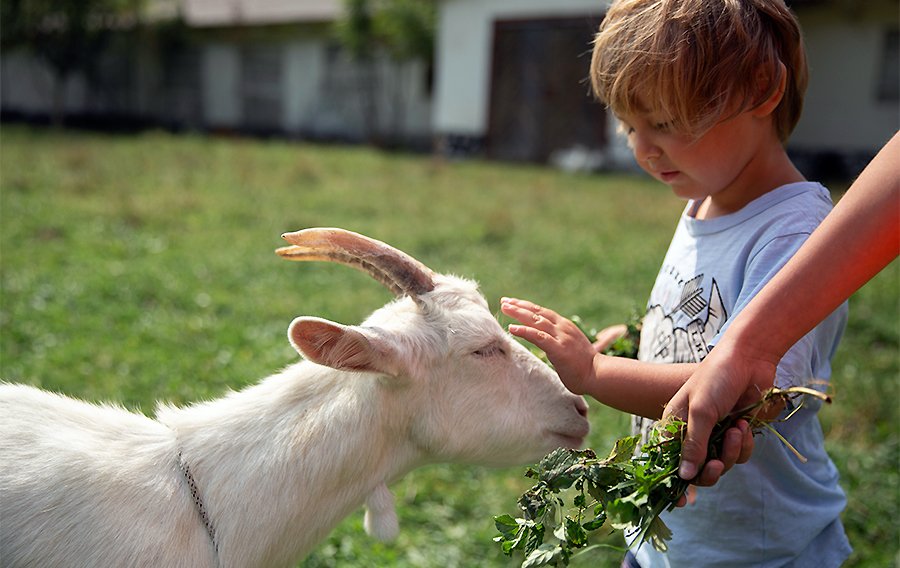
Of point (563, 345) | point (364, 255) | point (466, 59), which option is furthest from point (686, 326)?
point (466, 59)

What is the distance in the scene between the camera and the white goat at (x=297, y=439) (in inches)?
77.1

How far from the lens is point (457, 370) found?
2240 mm

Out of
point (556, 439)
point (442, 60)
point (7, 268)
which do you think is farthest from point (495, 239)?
point (442, 60)

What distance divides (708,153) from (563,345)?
2.04 feet

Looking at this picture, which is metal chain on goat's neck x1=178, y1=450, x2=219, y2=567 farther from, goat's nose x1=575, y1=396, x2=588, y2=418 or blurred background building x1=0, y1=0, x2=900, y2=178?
blurred background building x1=0, y1=0, x2=900, y2=178

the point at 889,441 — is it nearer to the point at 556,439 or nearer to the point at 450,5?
the point at 556,439

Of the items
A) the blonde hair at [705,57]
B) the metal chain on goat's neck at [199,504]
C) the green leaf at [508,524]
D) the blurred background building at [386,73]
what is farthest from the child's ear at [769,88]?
the blurred background building at [386,73]

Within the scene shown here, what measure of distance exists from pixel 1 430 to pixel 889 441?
4.15 meters

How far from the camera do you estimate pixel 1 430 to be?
6.84 feet

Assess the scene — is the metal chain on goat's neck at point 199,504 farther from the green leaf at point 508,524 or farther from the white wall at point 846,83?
the white wall at point 846,83

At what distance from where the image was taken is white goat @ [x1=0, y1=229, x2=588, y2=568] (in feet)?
6.42

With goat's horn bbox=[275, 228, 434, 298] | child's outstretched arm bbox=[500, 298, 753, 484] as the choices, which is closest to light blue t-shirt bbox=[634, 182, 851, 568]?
child's outstretched arm bbox=[500, 298, 753, 484]

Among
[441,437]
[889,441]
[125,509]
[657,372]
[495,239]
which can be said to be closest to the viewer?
[657,372]

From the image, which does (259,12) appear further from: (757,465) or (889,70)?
(757,465)
